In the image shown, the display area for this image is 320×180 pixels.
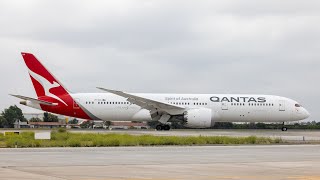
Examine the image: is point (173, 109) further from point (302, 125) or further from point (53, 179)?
point (53, 179)

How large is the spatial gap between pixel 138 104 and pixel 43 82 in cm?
853

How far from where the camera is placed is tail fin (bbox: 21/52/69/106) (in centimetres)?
5259

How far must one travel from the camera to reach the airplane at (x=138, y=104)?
5178 centimetres

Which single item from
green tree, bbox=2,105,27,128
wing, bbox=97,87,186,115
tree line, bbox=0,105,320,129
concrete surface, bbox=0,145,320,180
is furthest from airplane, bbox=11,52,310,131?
green tree, bbox=2,105,27,128

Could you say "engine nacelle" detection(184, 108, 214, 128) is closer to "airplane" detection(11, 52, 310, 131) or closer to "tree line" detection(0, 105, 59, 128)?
"airplane" detection(11, 52, 310, 131)

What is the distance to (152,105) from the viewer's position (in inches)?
1996

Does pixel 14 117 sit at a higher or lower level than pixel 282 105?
higher

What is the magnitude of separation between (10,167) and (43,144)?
12.6 metres

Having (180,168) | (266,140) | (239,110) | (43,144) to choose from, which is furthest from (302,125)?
(180,168)

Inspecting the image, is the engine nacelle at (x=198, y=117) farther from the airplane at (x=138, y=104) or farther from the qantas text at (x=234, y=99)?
the qantas text at (x=234, y=99)

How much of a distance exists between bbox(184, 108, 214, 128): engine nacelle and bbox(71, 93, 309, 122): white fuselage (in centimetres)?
191

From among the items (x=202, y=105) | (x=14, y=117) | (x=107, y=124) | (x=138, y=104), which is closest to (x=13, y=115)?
(x=14, y=117)

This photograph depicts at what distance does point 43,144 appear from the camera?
2855 cm

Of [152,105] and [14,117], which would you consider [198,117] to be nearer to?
[152,105]
